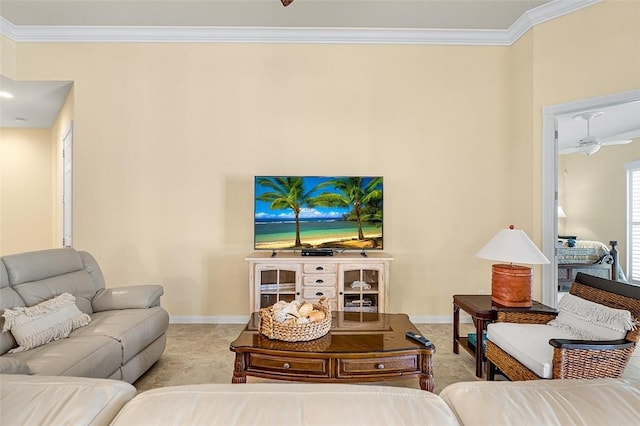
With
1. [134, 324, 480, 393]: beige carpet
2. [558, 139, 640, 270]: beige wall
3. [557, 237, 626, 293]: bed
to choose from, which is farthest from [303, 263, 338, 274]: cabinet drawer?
[558, 139, 640, 270]: beige wall

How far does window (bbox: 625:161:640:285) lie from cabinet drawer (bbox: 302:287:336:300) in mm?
5914

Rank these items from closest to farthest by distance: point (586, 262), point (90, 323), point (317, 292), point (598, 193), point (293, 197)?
1. point (90, 323)
2. point (317, 292)
3. point (293, 197)
4. point (586, 262)
5. point (598, 193)

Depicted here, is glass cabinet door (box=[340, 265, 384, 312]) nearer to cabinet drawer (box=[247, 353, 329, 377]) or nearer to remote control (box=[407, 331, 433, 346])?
remote control (box=[407, 331, 433, 346])

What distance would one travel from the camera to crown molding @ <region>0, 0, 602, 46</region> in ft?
12.1

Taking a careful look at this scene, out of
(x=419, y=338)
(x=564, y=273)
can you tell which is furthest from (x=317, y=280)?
(x=564, y=273)

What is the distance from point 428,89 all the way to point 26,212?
6.89m

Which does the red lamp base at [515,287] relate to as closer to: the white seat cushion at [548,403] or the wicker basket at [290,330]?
the wicker basket at [290,330]

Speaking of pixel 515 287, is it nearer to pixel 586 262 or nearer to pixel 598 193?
pixel 586 262

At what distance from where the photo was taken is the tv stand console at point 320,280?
3338 millimetres

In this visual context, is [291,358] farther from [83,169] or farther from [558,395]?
[83,169]

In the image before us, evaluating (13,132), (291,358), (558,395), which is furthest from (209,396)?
(13,132)

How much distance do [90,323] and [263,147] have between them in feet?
7.71

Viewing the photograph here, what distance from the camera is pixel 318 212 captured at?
3.58 meters

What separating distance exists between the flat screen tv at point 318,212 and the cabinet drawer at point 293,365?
171 cm
